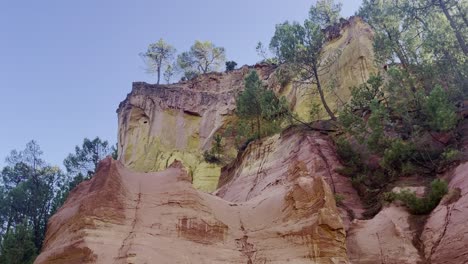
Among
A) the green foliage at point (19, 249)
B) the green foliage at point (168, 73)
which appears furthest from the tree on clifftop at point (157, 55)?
the green foliage at point (19, 249)

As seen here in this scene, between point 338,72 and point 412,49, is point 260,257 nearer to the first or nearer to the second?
point 412,49

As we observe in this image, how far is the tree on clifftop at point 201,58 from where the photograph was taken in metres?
63.3

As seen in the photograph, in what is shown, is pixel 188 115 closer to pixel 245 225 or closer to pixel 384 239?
pixel 245 225

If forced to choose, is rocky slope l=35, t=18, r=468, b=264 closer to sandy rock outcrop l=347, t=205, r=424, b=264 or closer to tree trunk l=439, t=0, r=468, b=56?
sandy rock outcrop l=347, t=205, r=424, b=264

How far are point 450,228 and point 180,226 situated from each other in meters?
8.82

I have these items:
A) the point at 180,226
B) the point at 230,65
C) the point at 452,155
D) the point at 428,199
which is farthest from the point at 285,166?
the point at 230,65

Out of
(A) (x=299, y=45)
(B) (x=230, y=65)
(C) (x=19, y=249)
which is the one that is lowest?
(C) (x=19, y=249)

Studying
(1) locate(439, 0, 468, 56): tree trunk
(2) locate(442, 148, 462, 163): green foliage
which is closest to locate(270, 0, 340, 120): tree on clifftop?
(1) locate(439, 0, 468, 56): tree trunk

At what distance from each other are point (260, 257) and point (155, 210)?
377 centimetres

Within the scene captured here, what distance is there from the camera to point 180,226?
14.4m

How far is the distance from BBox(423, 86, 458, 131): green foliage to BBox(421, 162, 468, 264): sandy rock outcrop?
288 cm

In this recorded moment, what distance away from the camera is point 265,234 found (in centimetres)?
1514

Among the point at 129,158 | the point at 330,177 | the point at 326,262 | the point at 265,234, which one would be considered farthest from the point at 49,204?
the point at 326,262

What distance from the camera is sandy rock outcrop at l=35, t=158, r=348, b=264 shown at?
1280 cm
